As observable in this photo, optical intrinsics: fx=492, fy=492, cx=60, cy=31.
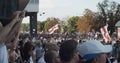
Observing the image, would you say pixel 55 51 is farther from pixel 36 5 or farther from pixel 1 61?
pixel 36 5

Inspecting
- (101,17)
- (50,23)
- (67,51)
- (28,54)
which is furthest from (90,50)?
(50,23)

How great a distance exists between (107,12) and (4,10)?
62.2m

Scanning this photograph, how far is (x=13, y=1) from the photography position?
174ft

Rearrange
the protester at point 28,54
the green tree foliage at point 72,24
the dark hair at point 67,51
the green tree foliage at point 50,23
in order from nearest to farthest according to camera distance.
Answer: the dark hair at point 67,51 < the protester at point 28,54 < the green tree foliage at point 72,24 < the green tree foliage at point 50,23

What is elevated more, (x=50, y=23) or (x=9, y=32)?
(x=9, y=32)

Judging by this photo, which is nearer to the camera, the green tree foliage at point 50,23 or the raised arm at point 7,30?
the raised arm at point 7,30

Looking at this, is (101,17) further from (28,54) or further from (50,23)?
→ (28,54)

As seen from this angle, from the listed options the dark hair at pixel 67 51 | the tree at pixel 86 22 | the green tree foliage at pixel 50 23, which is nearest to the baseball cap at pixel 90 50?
the dark hair at pixel 67 51

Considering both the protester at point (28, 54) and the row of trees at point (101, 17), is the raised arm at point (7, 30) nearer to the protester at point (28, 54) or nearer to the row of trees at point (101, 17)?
the protester at point (28, 54)

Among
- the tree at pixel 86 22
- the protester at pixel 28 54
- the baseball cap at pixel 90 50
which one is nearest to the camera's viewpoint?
the baseball cap at pixel 90 50

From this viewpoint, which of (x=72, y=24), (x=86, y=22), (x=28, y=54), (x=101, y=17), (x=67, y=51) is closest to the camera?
(x=67, y=51)

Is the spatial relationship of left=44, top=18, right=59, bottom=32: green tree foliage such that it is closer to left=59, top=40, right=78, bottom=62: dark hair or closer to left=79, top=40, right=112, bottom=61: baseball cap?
left=59, top=40, right=78, bottom=62: dark hair

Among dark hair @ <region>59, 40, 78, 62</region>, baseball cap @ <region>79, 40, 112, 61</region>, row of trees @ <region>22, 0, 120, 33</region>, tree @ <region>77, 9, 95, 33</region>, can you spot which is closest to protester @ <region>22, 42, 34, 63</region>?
dark hair @ <region>59, 40, 78, 62</region>

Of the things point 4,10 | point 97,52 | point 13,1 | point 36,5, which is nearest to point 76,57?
point 97,52
